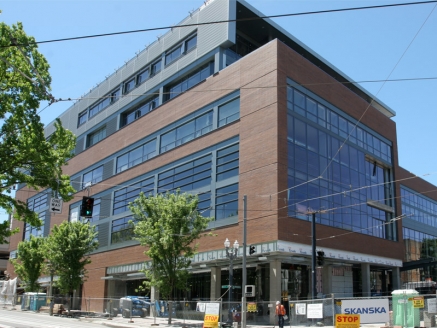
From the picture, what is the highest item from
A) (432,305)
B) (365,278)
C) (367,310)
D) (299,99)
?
(299,99)

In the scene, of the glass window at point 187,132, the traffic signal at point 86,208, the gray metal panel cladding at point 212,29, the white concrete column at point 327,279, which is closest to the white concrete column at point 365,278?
the white concrete column at point 327,279

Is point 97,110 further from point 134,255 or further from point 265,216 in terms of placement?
point 265,216

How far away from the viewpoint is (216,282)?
37.8 metres

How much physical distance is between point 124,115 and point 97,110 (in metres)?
7.28

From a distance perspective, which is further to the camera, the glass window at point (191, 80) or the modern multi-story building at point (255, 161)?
the glass window at point (191, 80)

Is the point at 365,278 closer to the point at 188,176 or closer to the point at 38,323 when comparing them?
the point at 188,176

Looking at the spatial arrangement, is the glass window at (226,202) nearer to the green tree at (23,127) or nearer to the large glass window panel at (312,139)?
the large glass window panel at (312,139)

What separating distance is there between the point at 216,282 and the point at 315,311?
14.0 metres

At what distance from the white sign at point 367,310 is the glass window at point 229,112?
18733 mm

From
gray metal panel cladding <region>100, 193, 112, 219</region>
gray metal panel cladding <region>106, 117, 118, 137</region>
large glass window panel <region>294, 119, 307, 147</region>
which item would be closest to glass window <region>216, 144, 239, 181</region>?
large glass window panel <region>294, 119, 307, 147</region>

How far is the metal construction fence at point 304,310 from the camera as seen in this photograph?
2264 cm

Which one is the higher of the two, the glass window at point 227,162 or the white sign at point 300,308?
the glass window at point 227,162

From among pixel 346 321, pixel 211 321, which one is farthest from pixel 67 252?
pixel 346 321

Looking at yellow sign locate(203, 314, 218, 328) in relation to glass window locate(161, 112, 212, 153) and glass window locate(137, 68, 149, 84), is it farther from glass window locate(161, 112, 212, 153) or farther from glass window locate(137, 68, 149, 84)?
glass window locate(137, 68, 149, 84)
